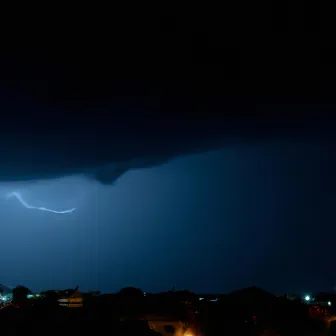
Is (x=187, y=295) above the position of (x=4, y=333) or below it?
below

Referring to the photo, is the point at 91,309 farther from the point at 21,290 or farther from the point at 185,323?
the point at 21,290

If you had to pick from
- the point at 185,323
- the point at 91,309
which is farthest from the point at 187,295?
the point at 91,309

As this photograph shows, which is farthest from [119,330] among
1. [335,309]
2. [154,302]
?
[335,309]

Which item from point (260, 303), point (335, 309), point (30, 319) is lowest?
point (335, 309)

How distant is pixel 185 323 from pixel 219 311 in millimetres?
2768

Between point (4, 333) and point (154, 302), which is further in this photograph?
point (154, 302)

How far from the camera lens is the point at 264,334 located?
1455 centimetres

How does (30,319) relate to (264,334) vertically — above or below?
above

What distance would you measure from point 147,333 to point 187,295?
1817 cm

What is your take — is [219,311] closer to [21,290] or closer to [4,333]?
[4,333]

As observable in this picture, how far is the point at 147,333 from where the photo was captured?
38.3 ft

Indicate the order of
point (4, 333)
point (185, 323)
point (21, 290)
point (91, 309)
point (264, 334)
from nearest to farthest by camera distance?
point (4, 333), point (91, 309), point (264, 334), point (185, 323), point (21, 290)

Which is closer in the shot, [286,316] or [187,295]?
[286,316]

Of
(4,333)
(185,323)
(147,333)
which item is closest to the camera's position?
(4,333)
